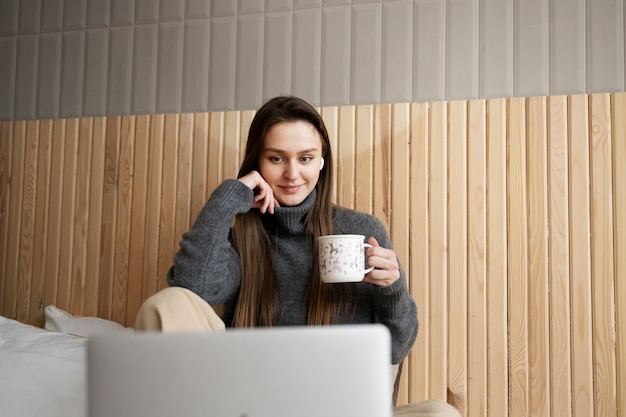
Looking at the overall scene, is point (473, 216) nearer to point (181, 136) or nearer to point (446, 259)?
point (446, 259)

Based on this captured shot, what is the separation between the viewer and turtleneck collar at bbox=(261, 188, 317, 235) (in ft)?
5.18

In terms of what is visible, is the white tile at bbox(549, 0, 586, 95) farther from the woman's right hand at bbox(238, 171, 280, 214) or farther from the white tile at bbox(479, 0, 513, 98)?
the woman's right hand at bbox(238, 171, 280, 214)

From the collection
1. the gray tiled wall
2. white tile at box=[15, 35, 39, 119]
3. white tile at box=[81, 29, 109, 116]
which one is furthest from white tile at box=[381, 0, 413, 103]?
white tile at box=[15, 35, 39, 119]

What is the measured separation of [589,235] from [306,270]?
0.72 meters

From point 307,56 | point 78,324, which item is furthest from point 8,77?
point 307,56

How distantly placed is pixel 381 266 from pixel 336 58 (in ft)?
2.56

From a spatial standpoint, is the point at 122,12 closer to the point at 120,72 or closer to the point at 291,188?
the point at 120,72

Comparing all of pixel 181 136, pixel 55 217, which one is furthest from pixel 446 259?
pixel 55 217

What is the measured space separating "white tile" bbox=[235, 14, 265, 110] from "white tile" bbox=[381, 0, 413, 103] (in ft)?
1.24

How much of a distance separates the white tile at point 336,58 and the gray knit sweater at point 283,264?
1.28ft

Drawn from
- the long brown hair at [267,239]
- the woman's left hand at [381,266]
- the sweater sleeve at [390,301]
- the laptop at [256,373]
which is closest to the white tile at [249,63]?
the long brown hair at [267,239]

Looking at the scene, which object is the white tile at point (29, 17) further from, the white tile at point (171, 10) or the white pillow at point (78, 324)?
the white pillow at point (78, 324)

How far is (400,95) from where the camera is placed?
180 cm

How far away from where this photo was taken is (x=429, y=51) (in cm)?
179
